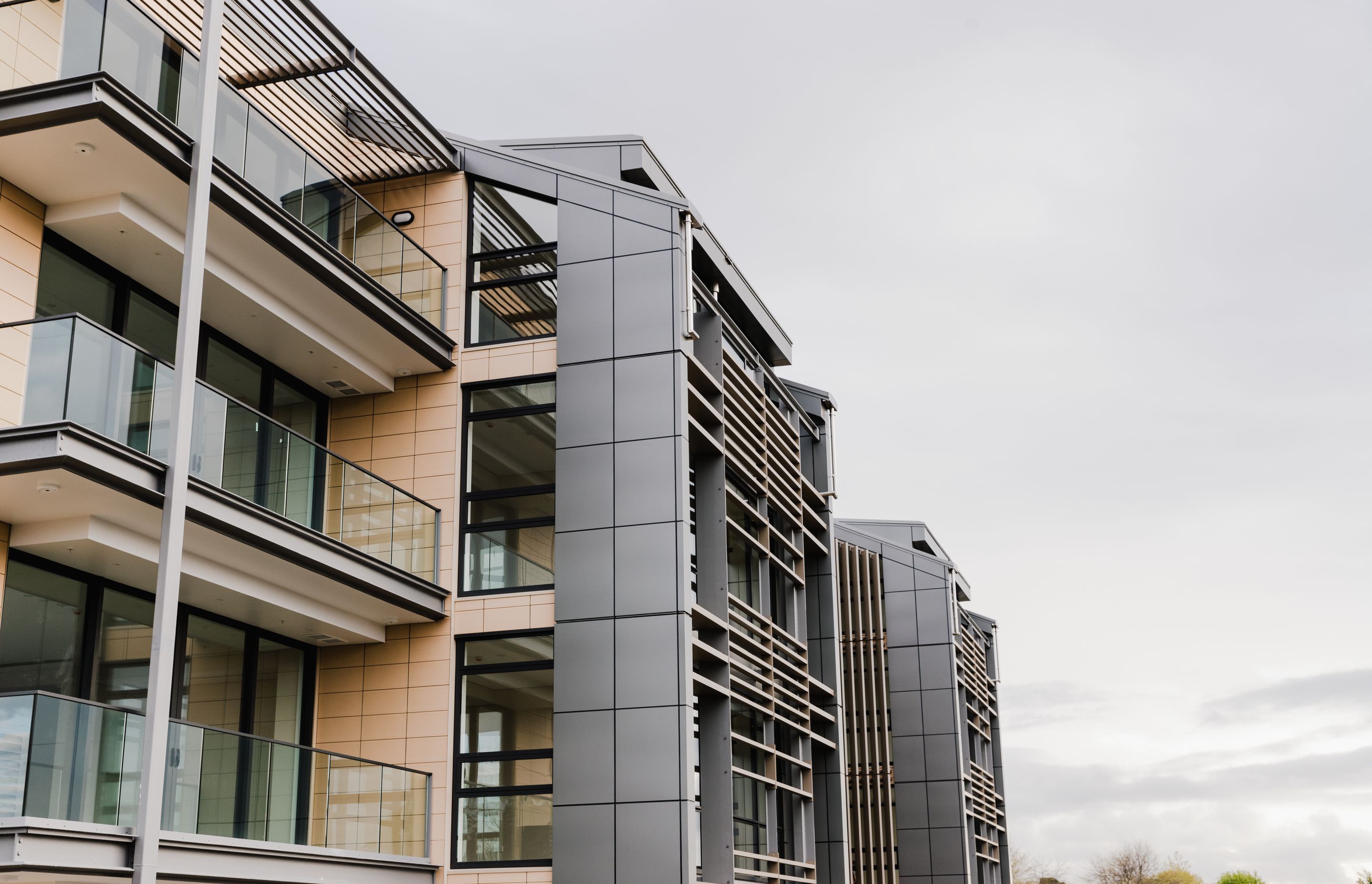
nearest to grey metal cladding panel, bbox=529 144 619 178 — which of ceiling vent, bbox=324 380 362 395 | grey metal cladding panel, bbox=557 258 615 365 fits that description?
grey metal cladding panel, bbox=557 258 615 365

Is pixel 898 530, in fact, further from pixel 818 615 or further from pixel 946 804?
pixel 818 615

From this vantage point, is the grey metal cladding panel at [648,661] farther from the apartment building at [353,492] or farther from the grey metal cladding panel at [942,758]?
the grey metal cladding panel at [942,758]

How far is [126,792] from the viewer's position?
10672 millimetres

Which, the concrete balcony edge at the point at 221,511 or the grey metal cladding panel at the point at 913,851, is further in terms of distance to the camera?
the grey metal cladding panel at the point at 913,851

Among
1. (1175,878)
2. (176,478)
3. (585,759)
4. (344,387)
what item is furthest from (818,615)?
(1175,878)

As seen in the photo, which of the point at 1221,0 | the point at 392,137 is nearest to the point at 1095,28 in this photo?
the point at 1221,0

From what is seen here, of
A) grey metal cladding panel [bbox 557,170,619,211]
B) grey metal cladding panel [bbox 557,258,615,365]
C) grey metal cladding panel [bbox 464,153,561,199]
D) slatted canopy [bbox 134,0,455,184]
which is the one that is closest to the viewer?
slatted canopy [bbox 134,0,455,184]

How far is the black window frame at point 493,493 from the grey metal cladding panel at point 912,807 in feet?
53.5

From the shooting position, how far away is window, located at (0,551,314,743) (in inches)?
492

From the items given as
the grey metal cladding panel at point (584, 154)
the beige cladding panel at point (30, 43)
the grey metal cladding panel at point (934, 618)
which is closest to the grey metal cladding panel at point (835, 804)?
the grey metal cladding panel at point (934, 618)

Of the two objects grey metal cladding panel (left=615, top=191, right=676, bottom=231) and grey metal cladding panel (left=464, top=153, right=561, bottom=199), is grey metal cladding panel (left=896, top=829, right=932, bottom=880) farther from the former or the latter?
grey metal cladding panel (left=464, top=153, right=561, bottom=199)

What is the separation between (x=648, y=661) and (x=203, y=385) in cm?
595

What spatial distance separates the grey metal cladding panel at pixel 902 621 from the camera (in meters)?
30.7

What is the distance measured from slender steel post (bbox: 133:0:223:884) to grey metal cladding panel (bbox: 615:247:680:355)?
5994 mm
